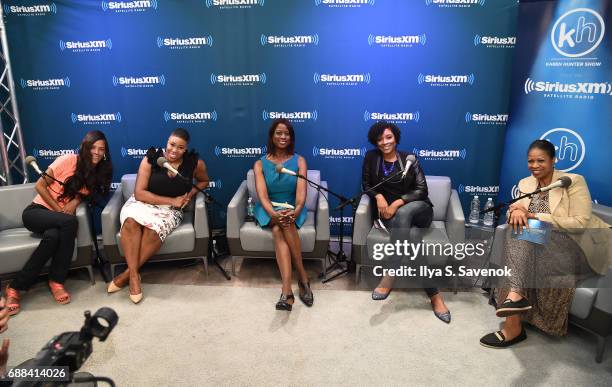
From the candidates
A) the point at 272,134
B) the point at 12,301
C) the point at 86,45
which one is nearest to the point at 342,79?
the point at 272,134

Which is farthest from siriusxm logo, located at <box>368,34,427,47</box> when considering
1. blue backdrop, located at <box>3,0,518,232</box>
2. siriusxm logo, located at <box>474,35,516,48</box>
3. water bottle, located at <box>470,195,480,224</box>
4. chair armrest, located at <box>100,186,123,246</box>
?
chair armrest, located at <box>100,186,123,246</box>

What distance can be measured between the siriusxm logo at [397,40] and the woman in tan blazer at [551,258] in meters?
1.48

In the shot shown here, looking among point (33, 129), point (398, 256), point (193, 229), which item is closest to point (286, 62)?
point (193, 229)

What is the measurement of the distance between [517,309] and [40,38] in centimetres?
452

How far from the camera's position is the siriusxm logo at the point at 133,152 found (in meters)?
4.40

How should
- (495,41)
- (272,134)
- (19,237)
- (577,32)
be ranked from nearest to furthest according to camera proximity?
(577,32) < (19,237) < (272,134) < (495,41)

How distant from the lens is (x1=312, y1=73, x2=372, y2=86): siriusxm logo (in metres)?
4.06

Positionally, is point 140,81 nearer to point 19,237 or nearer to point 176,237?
point 176,237

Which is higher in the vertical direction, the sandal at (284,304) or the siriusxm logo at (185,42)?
the siriusxm logo at (185,42)

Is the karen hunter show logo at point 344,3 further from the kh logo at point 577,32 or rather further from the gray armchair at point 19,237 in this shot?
the gray armchair at point 19,237

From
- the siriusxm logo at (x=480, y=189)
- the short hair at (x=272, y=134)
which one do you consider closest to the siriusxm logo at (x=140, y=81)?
the short hair at (x=272, y=134)

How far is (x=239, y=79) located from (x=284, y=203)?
1294mm

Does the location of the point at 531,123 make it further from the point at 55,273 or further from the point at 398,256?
the point at 55,273

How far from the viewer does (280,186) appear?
3730 millimetres
